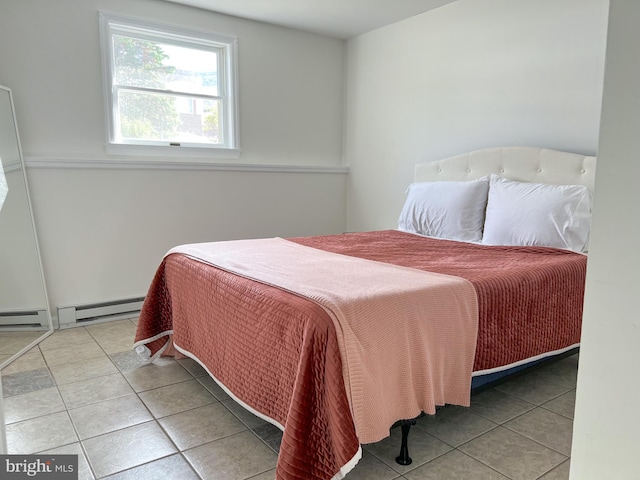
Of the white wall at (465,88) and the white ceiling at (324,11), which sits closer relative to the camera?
the white wall at (465,88)

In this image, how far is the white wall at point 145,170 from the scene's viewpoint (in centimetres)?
300

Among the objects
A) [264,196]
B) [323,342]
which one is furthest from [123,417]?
[264,196]

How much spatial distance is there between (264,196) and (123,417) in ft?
7.59

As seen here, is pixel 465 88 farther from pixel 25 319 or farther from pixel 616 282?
pixel 25 319

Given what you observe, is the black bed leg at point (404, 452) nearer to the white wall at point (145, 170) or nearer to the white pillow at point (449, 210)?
the white pillow at point (449, 210)

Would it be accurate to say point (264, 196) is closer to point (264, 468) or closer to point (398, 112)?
point (398, 112)

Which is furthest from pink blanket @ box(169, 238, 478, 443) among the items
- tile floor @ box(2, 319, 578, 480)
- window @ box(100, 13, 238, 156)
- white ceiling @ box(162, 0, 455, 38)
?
white ceiling @ box(162, 0, 455, 38)

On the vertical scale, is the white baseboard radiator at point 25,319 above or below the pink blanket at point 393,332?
below

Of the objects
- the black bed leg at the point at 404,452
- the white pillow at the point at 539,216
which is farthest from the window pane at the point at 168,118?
the black bed leg at the point at 404,452

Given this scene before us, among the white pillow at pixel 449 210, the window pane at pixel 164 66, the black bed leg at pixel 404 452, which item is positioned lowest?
the black bed leg at pixel 404 452

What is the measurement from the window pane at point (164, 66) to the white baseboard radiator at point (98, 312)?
1.59 m

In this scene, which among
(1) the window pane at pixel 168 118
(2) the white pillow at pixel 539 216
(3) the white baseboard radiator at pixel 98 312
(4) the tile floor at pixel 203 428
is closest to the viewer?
(4) the tile floor at pixel 203 428

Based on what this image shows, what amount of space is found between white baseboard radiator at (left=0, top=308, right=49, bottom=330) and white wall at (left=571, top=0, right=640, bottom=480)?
9.74ft

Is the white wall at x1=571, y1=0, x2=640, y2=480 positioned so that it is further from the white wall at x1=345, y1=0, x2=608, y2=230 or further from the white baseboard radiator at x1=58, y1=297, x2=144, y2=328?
the white baseboard radiator at x1=58, y1=297, x2=144, y2=328
